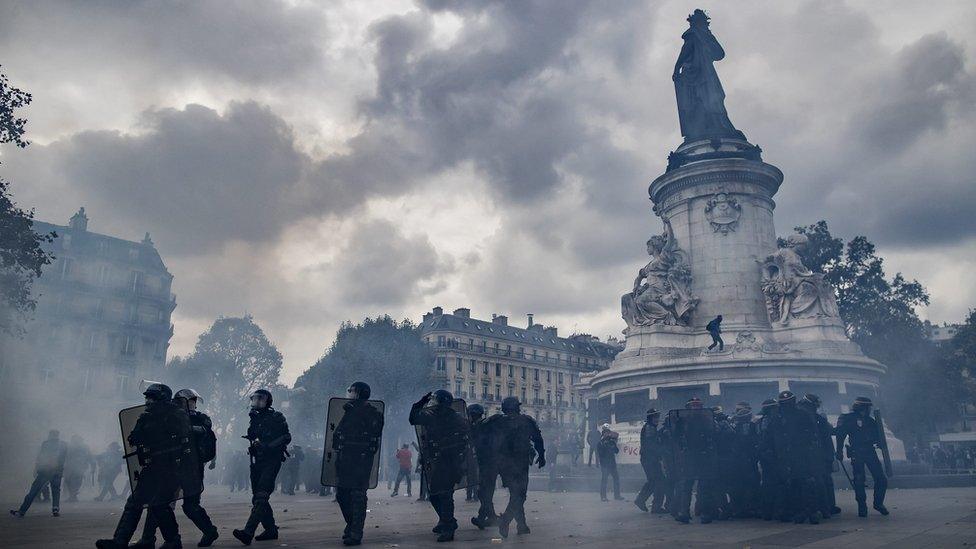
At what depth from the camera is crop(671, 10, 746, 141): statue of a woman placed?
102 ft

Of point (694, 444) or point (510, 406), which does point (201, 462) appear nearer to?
point (510, 406)

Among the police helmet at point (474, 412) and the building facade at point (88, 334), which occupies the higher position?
the building facade at point (88, 334)

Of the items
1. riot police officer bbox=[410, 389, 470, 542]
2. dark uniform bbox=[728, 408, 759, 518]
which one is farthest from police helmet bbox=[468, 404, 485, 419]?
dark uniform bbox=[728, 408, 759, 518]

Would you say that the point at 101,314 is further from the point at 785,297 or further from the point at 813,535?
the point at 813,535

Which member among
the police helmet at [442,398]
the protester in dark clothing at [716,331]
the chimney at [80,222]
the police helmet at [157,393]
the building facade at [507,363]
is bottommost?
the police helmet at [157,393]

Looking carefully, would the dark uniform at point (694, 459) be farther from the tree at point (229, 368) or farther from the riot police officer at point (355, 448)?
the tree at point (229, 368)

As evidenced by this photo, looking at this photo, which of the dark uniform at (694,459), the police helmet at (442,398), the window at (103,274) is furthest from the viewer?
the window at (103,274)

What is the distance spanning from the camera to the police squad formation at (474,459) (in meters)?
8.52

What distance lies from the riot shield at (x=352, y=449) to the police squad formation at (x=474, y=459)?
0.01m

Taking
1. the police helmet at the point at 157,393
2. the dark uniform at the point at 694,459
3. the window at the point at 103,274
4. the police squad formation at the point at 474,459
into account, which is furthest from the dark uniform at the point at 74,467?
the window at the point at 103,274

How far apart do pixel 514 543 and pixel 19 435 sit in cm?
4800

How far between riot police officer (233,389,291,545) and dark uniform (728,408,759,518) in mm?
8065

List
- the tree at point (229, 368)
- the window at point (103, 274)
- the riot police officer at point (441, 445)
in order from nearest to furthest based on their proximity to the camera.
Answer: the riot police officer at point (441, 445) → the window at point (103, 274) → the tree at point (229, 368)

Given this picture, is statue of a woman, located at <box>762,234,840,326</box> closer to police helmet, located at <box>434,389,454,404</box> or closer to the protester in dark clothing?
the protester in dark clothing
